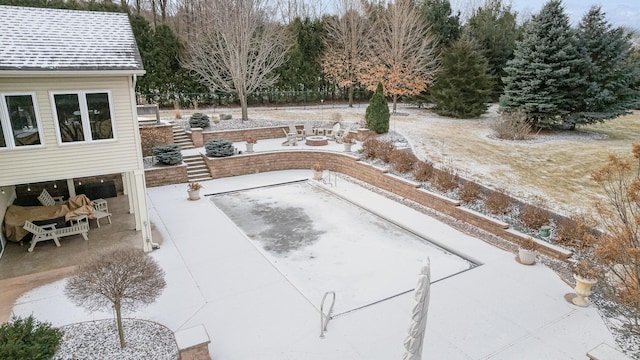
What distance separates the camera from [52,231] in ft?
30.0

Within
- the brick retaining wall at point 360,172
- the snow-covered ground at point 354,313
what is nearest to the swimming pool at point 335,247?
the snow-covered ground at point 354,313

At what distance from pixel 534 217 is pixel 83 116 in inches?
429

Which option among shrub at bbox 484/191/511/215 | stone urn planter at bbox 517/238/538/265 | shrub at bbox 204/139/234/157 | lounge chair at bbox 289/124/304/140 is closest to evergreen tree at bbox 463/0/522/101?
lounge chair at bbox 289/124/304/140

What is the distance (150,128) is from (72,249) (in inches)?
320

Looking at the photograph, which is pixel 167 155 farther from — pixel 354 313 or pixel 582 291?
pixel 582 291

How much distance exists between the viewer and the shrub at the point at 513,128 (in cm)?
1722

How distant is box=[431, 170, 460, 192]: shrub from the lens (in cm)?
1180

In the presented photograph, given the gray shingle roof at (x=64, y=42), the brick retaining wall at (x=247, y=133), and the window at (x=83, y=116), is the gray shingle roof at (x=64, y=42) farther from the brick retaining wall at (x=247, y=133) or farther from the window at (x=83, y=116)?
the brick retaining wall at (x=247, y=133)

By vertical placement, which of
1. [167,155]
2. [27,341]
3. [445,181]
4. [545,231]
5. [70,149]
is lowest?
[27,341]

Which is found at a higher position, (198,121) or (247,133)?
(198,121)

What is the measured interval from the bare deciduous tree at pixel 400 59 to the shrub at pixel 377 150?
10.9 meters

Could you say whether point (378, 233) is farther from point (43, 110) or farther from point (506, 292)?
point (43, 110)

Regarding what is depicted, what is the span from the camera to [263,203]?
12.6m

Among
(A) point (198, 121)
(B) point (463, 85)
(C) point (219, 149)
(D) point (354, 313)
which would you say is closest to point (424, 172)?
(D) point (354, 313)
